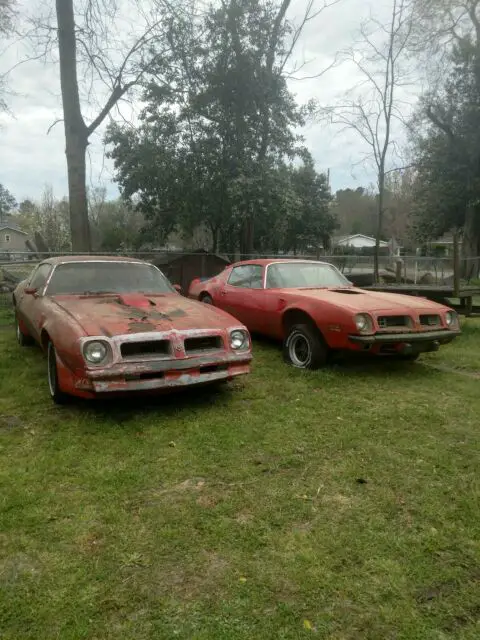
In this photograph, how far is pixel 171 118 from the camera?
15.5 metres

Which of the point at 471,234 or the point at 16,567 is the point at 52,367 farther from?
the point at 471,234

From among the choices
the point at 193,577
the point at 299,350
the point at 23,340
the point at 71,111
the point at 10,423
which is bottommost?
the point at 193,577

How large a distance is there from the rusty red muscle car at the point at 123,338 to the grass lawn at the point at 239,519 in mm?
360

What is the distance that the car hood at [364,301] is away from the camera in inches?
214

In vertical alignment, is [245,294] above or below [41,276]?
below

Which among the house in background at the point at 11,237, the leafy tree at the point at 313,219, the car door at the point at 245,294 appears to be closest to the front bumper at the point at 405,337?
the car door at the point at 245,294

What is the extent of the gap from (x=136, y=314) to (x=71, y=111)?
32.7 feet

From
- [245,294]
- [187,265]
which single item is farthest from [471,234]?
[245,294]

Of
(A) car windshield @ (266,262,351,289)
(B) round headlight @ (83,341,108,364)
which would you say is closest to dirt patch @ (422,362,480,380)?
(A) car windshield @ (266,262,351,289)

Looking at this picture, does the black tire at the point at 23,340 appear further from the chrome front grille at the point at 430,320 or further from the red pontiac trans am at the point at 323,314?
the chrome front grille at the point at 430,320

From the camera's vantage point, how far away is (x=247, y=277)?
7262mm

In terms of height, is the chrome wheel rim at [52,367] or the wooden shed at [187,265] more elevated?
the wooden shed at [187,265]

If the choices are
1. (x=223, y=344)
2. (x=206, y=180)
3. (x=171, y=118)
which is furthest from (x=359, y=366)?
(x=171, y=118)

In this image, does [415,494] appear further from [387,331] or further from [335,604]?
[387,331]
